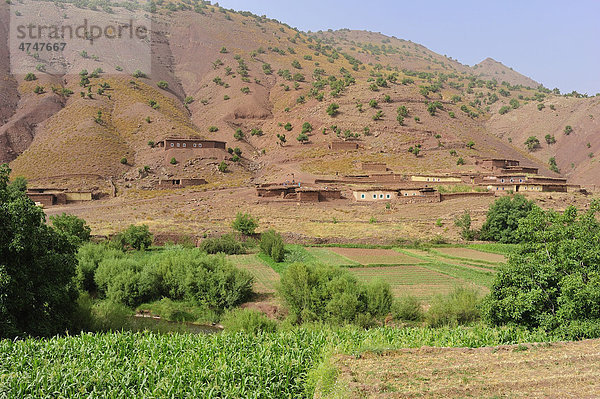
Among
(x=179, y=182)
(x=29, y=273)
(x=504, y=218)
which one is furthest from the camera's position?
(x=179, y=182)

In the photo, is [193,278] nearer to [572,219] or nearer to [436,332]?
[436,332]

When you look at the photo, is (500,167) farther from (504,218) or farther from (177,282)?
(177,282)

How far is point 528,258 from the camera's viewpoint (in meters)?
11.2

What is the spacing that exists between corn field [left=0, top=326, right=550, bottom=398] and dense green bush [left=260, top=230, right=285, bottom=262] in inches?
604

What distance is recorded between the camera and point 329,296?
1557 centimetres

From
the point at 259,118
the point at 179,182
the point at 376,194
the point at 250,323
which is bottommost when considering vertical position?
the point at 250,323

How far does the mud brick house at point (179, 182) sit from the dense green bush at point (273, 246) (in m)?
26.3

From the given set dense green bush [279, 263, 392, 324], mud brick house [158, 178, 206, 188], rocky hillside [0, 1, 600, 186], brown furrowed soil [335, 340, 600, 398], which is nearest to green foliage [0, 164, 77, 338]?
dense green bush [279, 263, 392, 324]

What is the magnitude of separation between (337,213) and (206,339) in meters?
29.8

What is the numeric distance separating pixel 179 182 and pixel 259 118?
119 feet

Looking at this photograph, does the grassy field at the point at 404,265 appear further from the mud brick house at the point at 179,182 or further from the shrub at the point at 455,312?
the mud brick house at the point at 179,182

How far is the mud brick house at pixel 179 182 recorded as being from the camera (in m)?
51.4

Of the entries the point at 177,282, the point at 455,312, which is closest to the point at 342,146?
the point at 177,282

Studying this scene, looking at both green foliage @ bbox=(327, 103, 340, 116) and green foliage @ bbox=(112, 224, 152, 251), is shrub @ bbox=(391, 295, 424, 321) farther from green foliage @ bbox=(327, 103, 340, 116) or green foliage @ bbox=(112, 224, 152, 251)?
green foliage @ bbox=(327, 103, 340, 116)
